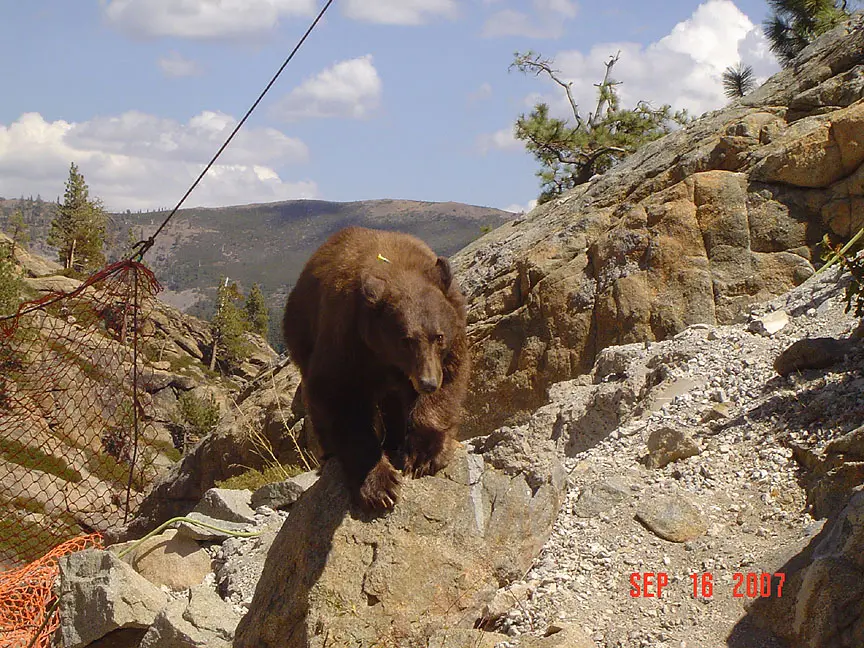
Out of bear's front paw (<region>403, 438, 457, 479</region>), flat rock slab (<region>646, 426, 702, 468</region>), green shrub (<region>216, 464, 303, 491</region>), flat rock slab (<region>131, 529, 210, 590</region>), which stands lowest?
flat rock slab (<region>131, 529, 210, 590</region>)

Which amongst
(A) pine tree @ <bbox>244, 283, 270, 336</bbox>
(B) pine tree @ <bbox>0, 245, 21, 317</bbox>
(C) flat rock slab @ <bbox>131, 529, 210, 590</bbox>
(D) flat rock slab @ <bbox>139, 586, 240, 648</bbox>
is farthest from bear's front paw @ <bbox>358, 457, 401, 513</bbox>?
(A) pine tree @ <bbox>244, 283, 270, 336</bbox>

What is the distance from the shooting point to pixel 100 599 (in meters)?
6.71

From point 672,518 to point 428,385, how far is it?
2398mm

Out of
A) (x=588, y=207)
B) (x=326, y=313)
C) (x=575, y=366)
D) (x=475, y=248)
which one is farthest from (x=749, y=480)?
(x=475, y=248)

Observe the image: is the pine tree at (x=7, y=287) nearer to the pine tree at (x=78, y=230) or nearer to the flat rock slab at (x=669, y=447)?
the pine tree at (x=78, y=230)

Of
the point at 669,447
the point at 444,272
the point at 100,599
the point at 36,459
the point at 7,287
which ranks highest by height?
the point at 444,272

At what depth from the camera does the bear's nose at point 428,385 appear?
475 centimetres

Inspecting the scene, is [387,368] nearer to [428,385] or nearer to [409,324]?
[409,324]

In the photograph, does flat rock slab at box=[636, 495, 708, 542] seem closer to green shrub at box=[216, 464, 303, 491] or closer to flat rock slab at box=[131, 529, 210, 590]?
flat rock slab at box=[131, 529, 210, 590]

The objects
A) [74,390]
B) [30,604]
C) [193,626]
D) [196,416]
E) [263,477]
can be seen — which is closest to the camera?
[193,626]

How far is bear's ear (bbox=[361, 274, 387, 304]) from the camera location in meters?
5.12

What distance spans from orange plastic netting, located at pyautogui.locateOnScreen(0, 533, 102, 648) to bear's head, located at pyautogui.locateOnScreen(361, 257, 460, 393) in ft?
14.1


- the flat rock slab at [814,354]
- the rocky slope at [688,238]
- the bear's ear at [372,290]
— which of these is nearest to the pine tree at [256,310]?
the rocky slope at [688,238]

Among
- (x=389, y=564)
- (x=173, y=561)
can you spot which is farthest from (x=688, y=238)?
(x=173, y=561)
